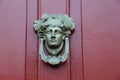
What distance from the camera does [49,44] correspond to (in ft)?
4.66

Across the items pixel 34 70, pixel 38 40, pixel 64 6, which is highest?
pixel 64 6

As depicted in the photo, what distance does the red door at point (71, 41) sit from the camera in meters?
1.45

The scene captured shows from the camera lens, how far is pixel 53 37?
141 cm
